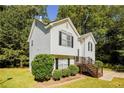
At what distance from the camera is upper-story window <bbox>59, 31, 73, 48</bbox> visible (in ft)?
27.6

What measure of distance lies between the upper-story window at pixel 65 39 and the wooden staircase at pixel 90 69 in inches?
31.3

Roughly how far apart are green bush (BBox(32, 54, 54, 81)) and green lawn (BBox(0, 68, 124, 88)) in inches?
8.6

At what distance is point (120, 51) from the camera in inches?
316

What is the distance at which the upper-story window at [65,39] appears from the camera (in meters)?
8.42

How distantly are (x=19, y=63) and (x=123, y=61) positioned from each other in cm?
335

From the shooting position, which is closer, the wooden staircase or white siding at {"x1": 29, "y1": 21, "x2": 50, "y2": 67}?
white siding at {"x1": 29, "y1": 21, "x2": 50, "y2": 67}

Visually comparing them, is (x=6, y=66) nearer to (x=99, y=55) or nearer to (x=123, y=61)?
(x=99, y=55)

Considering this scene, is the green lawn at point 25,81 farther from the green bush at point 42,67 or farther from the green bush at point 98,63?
the green bush at point 98,63

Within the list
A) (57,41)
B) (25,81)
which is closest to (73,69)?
(57,41)

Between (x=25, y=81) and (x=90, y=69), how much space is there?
88.9 inches

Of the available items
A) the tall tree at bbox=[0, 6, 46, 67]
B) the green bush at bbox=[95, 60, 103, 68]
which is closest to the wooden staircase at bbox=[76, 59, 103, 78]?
the green bush at bbox=[95, 60, 103, 68]

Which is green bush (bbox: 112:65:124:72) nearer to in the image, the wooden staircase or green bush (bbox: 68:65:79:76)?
the wooden staircase

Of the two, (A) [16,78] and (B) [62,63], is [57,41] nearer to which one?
(B) [62,63]

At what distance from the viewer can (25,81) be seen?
7.80 meters
